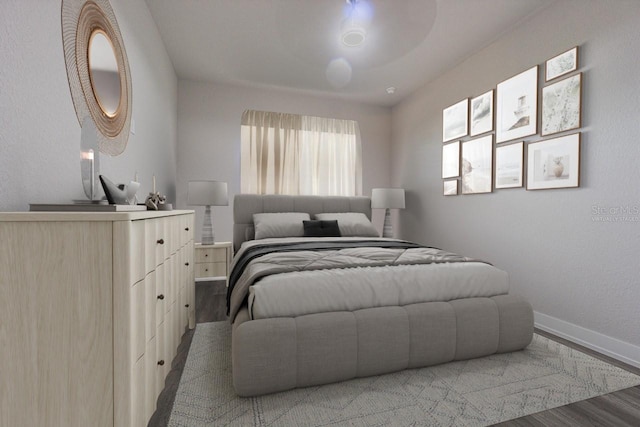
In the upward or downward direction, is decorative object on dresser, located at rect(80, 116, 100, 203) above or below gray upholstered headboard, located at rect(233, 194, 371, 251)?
above

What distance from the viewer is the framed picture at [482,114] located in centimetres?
296

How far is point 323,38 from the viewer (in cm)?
281

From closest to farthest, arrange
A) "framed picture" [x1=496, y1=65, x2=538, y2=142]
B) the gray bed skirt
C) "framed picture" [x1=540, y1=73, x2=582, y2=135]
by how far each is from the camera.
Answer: the gray bed skirt → "framed picture" [x1=540, y1=73, x2=582, y2=135] → "framed picture" [x1=496, y1=65, x2=538, y2=142]

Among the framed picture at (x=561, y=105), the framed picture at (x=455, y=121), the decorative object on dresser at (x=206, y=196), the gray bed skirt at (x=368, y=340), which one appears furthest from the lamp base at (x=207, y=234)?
the framed picture at (x=561, y=105)

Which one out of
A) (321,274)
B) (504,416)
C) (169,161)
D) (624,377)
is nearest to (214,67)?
(169,161)

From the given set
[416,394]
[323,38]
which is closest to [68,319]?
[416,394]

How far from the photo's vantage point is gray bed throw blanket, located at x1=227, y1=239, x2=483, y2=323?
5.59 feet

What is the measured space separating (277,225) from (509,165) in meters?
2.43

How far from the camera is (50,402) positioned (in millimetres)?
819

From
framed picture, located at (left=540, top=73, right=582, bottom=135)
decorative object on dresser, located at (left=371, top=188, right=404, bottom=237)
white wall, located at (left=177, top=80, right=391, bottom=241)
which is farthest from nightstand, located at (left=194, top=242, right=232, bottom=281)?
framed picture, located at (left=540, top=73, right=582, bottom=135)

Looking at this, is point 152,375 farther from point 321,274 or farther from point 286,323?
point 321,274

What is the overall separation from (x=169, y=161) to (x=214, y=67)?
1.25m

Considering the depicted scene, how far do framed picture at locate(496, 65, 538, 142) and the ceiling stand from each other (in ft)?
1.72

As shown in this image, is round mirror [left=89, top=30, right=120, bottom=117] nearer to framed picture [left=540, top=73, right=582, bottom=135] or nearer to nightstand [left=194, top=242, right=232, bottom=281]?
nightstand [left=194, top=242, right=232, bottom=281]
